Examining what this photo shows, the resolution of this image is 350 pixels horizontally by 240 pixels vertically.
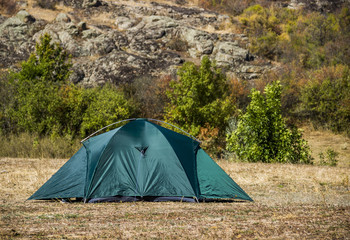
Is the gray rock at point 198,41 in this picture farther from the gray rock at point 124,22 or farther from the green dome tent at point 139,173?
the green dome tent at point 139,173

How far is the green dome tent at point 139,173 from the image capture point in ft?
25.3

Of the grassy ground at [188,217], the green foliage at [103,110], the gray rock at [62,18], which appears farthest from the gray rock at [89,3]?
the grassy ground at [188,217]

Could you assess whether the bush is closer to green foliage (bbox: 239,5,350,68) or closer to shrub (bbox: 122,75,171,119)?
shrub (bbox: 122,75,171,119)

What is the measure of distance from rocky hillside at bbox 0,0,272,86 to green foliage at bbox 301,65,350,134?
28.0ft

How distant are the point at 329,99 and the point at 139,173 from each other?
28660mm

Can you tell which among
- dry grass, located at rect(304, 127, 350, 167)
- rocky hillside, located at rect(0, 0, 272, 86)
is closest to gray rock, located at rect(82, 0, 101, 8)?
rocky hillside, located at rect(0, 0, 272, 86)

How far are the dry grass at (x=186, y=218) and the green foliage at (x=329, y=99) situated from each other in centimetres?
2410

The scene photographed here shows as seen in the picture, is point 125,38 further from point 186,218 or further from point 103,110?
point 186,218

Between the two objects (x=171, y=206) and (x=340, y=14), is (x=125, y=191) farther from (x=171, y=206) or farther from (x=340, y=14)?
(x=340, y=14)

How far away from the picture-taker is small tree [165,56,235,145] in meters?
24.1

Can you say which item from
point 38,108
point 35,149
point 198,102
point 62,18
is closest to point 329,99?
point 198,102

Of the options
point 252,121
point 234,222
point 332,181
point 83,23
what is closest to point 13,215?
point 234,222

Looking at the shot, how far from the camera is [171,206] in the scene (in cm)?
707

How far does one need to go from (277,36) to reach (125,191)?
46.5 m
